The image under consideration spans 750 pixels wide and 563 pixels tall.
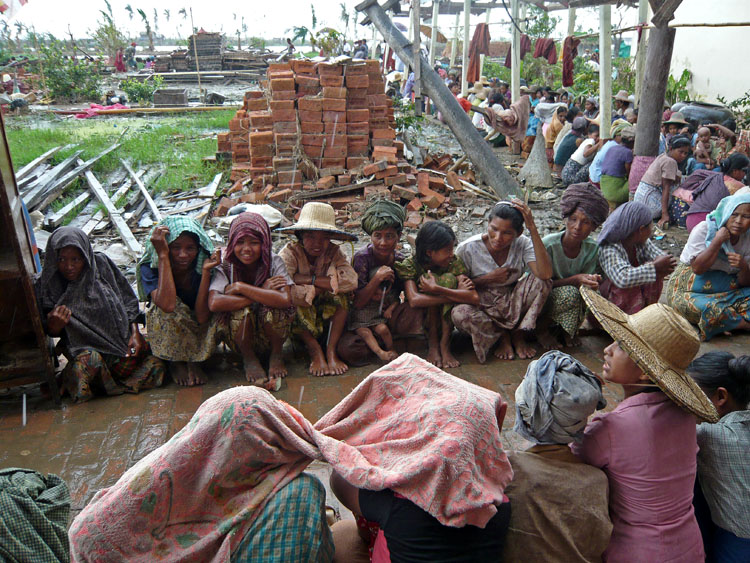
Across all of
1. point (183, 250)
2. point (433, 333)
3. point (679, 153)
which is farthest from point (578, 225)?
point (679, 153)

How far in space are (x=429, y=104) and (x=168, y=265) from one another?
57.5 feet

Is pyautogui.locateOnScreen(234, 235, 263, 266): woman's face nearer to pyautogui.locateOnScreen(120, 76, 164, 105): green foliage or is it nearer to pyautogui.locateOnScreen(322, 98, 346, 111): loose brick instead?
pyautogui.locateOnScreen(322, 98, 346, 111): loose brick

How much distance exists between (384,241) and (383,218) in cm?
17

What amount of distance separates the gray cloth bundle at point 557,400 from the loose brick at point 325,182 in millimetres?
6490

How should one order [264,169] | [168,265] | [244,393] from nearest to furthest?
1. [244,393]
2. [168,265]
3. [264,169]

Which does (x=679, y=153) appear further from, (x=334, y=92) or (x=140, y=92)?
(x=140, y=92)

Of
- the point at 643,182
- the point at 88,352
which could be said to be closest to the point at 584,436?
the point at 88,352

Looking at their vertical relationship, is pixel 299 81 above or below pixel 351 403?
above

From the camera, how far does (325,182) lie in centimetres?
829

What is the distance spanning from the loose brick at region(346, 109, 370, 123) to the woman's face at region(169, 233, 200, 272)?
5.08 meters

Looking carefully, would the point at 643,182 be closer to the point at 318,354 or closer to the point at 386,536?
the point at 318,354

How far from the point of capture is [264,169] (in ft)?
27.8

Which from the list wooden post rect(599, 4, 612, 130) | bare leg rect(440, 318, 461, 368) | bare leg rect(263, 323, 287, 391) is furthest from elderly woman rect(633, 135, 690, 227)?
→ bare leg rect(263, 323, 287, 391)

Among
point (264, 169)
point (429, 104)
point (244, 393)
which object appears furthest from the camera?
point (429, 104)
